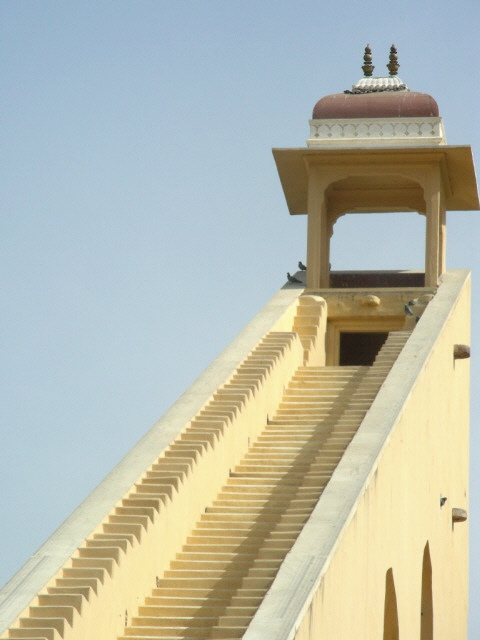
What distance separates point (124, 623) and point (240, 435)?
103 inches

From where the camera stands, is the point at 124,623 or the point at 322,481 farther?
the point at 322,481

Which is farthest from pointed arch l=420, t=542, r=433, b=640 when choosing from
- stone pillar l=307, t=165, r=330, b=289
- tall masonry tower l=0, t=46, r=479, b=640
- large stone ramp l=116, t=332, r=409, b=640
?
stone pillar l=307, t=165, r=330, b=289

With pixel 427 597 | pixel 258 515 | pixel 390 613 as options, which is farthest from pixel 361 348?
pixel 258 515

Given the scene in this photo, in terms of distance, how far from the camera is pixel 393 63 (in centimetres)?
1719

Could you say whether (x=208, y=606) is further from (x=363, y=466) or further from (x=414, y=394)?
(x=414, y=394)

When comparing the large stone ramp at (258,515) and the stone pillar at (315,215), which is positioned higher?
the stone pillar at (315,215)

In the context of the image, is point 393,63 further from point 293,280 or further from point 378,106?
point 293,280

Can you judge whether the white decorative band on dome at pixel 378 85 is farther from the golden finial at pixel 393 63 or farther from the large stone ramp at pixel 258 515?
the large stone ramp at pixel 258 515

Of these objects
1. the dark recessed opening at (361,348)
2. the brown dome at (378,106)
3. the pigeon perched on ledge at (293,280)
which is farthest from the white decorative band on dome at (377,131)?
the dark recessed opening at (361,348)

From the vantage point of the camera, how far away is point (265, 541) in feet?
29.8

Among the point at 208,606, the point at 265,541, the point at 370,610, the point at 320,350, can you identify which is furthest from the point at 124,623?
the point at 320,350

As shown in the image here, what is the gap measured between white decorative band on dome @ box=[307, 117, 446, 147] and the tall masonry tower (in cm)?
2

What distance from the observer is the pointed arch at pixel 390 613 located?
405 inches

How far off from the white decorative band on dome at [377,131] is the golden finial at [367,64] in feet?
4.01
